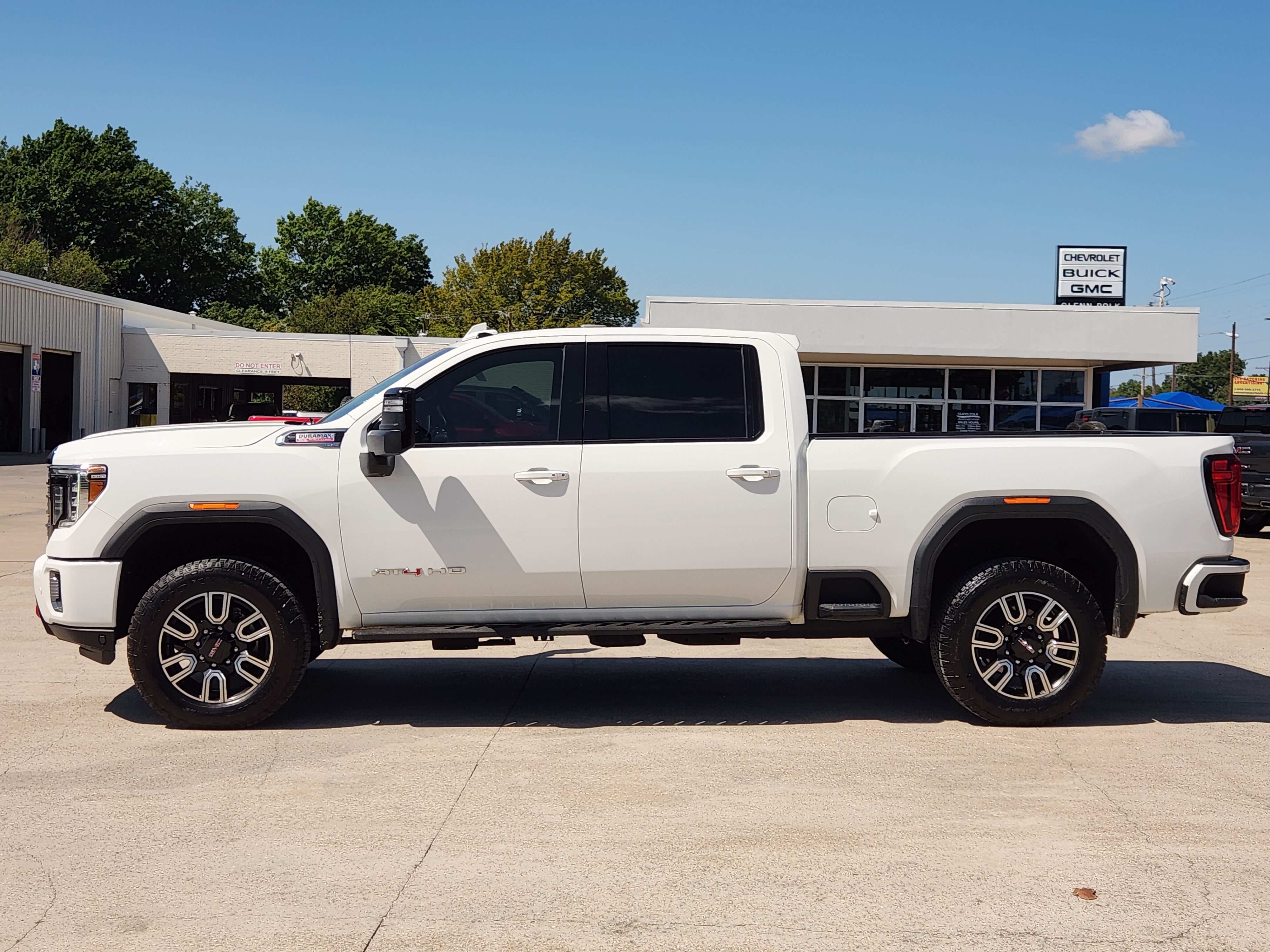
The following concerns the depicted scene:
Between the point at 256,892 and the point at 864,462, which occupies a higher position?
the point at 864,462

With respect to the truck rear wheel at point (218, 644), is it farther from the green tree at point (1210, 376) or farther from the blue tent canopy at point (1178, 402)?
the green tree at point (1210, 376)

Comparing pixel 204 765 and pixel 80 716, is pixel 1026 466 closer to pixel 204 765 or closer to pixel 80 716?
pixel 204 765

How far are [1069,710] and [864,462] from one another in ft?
5.57

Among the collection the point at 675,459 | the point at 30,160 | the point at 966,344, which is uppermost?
the point at 30,160

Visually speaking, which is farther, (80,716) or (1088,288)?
(1088,288)

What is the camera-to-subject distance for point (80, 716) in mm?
6637

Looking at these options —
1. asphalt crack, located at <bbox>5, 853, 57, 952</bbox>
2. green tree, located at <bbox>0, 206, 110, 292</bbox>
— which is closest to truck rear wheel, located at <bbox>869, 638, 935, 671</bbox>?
asphalt crack, located at <bbox>5, 853, 57, 952</bbox>

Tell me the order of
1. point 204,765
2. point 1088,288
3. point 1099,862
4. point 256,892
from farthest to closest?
point 1088,288
point 204,765
point 1099,862
point 256,892

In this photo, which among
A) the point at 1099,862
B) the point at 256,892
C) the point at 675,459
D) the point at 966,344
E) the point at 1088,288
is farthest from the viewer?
the point at 1088,288

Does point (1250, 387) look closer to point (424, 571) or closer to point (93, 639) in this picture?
point (424, 571)

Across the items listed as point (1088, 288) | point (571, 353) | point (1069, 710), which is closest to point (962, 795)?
point (1069, 710)

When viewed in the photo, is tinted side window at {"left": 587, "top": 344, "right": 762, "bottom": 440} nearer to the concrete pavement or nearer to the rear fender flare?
the rear fender flare

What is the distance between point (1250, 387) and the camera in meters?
110

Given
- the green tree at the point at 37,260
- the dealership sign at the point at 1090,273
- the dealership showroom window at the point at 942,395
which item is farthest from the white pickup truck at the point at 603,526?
the green tree at the point at 37,260
